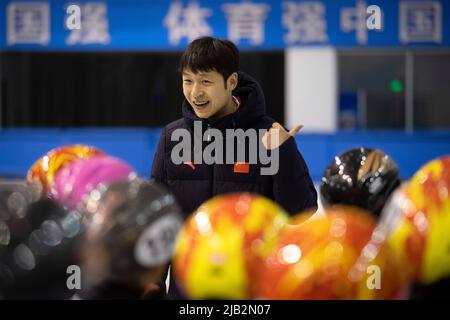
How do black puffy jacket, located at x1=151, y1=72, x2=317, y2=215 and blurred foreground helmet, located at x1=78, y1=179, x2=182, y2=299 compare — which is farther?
black puffy jacket, located at x1=151, y1=72, x2=317, y2=215

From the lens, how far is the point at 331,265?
731 millimetres

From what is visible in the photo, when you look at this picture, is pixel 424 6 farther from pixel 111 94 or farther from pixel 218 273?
pixel 218 273

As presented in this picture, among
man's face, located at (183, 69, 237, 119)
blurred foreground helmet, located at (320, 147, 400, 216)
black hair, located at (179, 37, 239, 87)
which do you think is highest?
black hair, located at (179, 37, 239, 87)

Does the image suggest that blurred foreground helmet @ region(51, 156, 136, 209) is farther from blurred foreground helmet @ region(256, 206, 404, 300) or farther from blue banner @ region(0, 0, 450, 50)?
blue banner @ region(0, 0, 450, 50)

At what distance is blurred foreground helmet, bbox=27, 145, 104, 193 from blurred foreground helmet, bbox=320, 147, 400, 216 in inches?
16.7

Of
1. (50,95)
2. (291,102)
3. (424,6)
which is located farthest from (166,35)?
(424,6)

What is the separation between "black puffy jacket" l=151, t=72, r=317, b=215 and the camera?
55.4 inches

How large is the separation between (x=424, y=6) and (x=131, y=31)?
330cm

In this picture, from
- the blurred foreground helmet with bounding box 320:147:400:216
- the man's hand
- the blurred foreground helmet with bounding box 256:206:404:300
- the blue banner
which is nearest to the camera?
the blurred foreground helmet with bounding box 256:206:404:300

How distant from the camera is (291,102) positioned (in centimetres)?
816

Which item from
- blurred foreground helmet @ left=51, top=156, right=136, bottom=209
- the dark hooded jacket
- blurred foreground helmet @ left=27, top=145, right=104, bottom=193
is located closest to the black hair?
the dark hooded jacket

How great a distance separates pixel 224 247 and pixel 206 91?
2.17 ft

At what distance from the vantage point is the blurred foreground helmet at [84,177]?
938 mm

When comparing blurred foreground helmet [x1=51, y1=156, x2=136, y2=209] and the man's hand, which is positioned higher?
the man's hand
